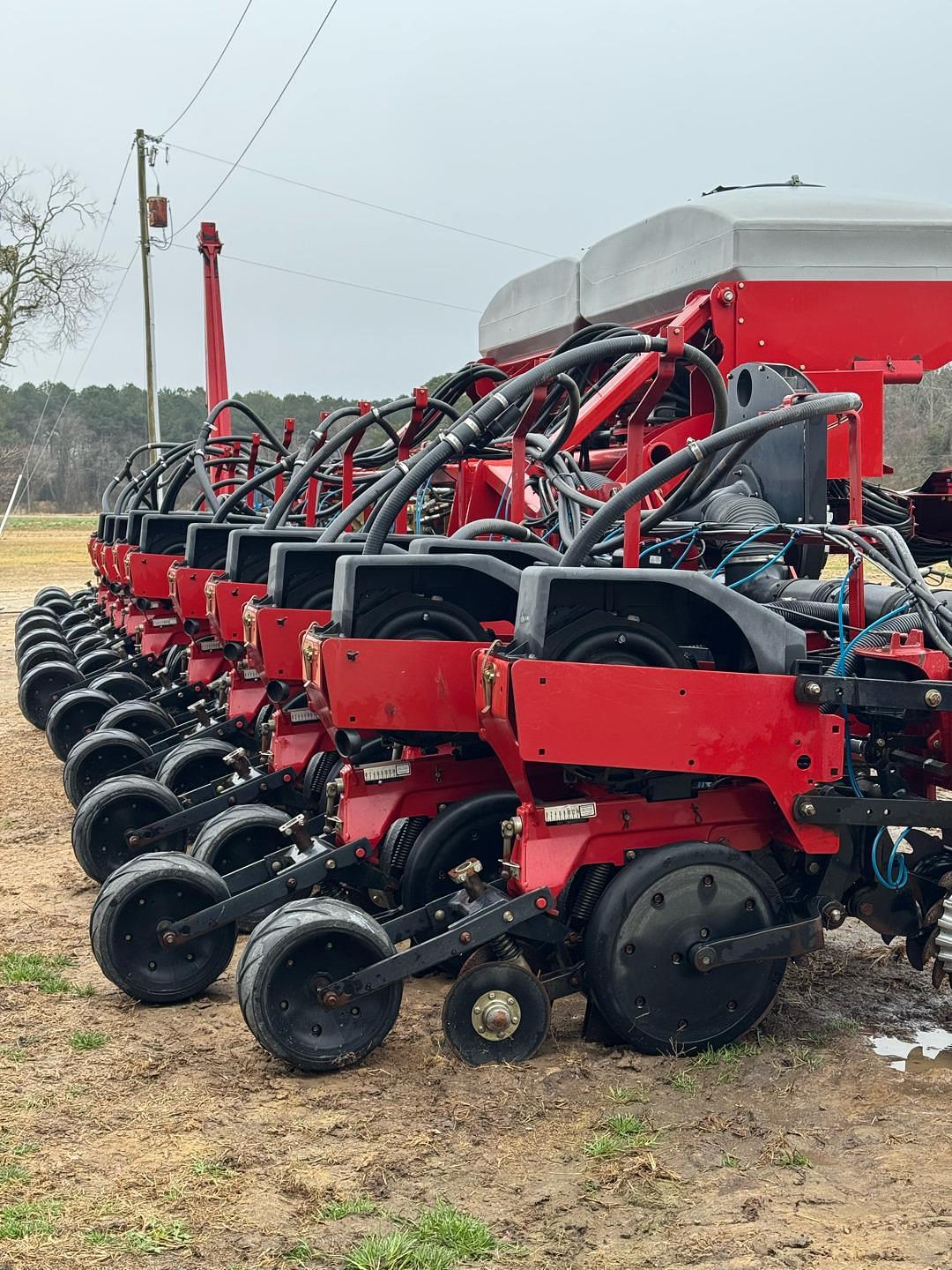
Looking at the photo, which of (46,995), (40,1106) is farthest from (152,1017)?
(40,1106)

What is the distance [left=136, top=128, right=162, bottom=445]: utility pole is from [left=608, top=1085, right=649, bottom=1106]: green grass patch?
21.1m

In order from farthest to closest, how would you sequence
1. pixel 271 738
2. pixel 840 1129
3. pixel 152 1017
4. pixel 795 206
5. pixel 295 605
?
pixel 795 206
pixel 271 738
pixel 295 605
pixel 152 1017
pixel 840 1129

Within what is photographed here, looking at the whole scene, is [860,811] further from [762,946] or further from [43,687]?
[43,687]

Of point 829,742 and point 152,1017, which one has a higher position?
point 829,742

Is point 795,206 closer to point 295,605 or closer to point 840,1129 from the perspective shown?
point 295,605

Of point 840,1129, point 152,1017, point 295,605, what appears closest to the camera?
point 840,1129

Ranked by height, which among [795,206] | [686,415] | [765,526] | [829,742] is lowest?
[829,742]

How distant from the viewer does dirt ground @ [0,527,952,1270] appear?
302 centimetres

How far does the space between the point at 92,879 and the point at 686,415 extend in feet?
12.3

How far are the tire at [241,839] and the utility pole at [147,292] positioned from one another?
19.0 meters

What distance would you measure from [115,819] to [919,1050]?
133 inches

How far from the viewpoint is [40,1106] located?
3.79 m

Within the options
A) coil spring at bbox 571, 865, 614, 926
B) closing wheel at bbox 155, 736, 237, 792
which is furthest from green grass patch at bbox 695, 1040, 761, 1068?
closing wheel at bbox 155, 736, 237, 792

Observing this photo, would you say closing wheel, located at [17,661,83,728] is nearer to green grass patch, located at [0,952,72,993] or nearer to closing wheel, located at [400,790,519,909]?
green grass patch, located at [0,952,72,993]
